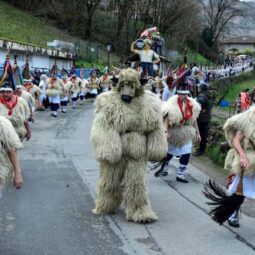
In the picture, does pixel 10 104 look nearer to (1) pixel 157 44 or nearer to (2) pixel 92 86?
(1) pixel 157 44

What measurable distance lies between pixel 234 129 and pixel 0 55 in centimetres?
1850

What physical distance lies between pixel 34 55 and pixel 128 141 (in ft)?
75.2

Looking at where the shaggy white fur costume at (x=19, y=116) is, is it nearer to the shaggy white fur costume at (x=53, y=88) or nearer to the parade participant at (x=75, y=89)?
the shaggy white fur costume at (x=53, y=88)

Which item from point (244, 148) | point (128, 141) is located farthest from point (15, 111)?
point (244, 148)

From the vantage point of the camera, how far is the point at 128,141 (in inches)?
275

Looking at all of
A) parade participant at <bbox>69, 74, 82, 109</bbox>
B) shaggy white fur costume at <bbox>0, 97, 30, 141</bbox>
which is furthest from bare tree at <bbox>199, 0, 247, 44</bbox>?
shaggy white fur costume at <bbox>0, 97, 30, 141</bbox>

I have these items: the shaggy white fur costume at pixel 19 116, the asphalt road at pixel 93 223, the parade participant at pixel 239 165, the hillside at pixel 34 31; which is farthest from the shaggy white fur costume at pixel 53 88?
the hillside at pixel 34 31

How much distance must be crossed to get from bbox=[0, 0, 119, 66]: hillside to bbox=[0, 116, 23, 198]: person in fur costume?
106ft

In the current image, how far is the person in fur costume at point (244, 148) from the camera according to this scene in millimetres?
6457

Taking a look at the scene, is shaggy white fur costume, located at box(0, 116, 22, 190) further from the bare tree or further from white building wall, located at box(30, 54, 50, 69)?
the bare tree

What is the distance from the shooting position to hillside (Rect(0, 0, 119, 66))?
131 ft

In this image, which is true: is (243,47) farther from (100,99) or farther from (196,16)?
(100,99)

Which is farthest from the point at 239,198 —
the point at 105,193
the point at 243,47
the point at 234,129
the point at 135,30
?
the point at 243,47

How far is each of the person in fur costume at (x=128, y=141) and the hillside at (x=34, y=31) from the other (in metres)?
31.2
